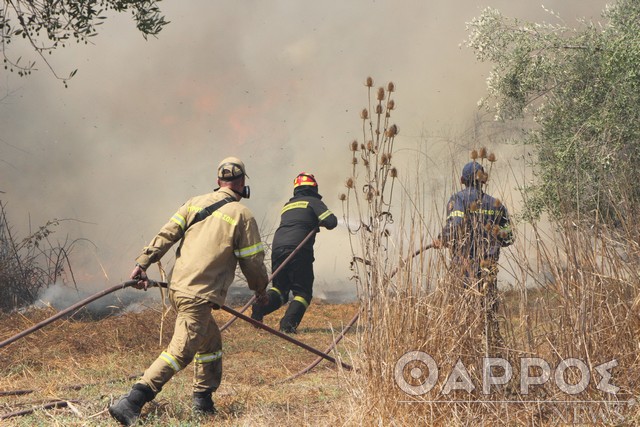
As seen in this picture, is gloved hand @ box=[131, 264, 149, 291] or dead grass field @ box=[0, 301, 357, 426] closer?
dead grass field @ box=[0, 301, 357, 426]

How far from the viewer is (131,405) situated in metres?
5.44

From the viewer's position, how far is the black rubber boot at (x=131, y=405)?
540 centimetres

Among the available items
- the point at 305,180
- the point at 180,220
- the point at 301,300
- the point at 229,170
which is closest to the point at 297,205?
the point at 305,180

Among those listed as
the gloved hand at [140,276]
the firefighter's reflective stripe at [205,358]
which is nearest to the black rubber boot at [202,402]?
the firefighter's reflective stripe at [205,358]

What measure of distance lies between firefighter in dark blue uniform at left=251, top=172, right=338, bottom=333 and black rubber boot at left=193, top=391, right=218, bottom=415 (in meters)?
5.21

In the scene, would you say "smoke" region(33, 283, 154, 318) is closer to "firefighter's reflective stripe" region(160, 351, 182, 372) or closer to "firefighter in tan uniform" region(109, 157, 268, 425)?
"firefighter in tan uniform" region(109, 157, 268, 425)

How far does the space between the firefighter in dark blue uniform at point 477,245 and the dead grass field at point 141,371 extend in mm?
1041

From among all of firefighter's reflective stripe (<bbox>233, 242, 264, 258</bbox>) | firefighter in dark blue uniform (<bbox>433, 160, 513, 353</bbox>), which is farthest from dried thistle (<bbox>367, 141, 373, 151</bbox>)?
firefighter's reflective stripe (<bbox>233, 242, 264, 258</bbox>)

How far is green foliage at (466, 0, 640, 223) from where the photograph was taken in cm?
1176

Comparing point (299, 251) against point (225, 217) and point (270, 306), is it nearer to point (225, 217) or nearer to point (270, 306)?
point (270, 306)

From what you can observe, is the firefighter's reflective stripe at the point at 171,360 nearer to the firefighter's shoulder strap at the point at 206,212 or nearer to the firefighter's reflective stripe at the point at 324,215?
the firefighter's shoulder strap at the point at 206,212

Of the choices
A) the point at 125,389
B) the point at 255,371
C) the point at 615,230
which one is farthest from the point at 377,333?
the point at 255,371

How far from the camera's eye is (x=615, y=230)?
534 cm

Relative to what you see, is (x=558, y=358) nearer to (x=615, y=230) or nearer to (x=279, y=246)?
(x=615, y=230)
